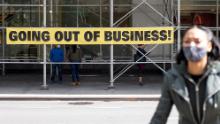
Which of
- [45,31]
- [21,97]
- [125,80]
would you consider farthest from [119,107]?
[125,80]

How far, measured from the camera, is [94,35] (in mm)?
19359

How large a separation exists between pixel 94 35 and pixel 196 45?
16064 mm

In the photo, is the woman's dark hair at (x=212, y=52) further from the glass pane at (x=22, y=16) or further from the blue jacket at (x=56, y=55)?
the glass pane at (x=22, y=16)

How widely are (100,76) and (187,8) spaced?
516cm

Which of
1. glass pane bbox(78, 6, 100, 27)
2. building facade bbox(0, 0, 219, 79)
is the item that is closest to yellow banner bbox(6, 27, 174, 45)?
building facade bbox(0, 0, 219, 79)

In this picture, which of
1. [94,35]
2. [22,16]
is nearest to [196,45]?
[94,35]

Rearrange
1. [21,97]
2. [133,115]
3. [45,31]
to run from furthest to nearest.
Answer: [45,31] < [21,97] < [133,115]

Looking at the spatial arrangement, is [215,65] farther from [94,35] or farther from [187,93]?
[94,35]

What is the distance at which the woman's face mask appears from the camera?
10.9ft

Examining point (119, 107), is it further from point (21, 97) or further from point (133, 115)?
point (21, 97)

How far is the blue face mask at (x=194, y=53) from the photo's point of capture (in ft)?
10.8

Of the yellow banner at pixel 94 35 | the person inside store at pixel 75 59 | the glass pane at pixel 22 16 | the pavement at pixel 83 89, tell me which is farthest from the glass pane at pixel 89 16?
the yellow banner at pixel 94 35

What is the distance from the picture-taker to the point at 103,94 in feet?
59.8

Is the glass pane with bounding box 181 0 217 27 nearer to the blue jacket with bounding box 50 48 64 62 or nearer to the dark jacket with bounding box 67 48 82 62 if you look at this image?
the dark jacket with bounding box 67 48 82 62
